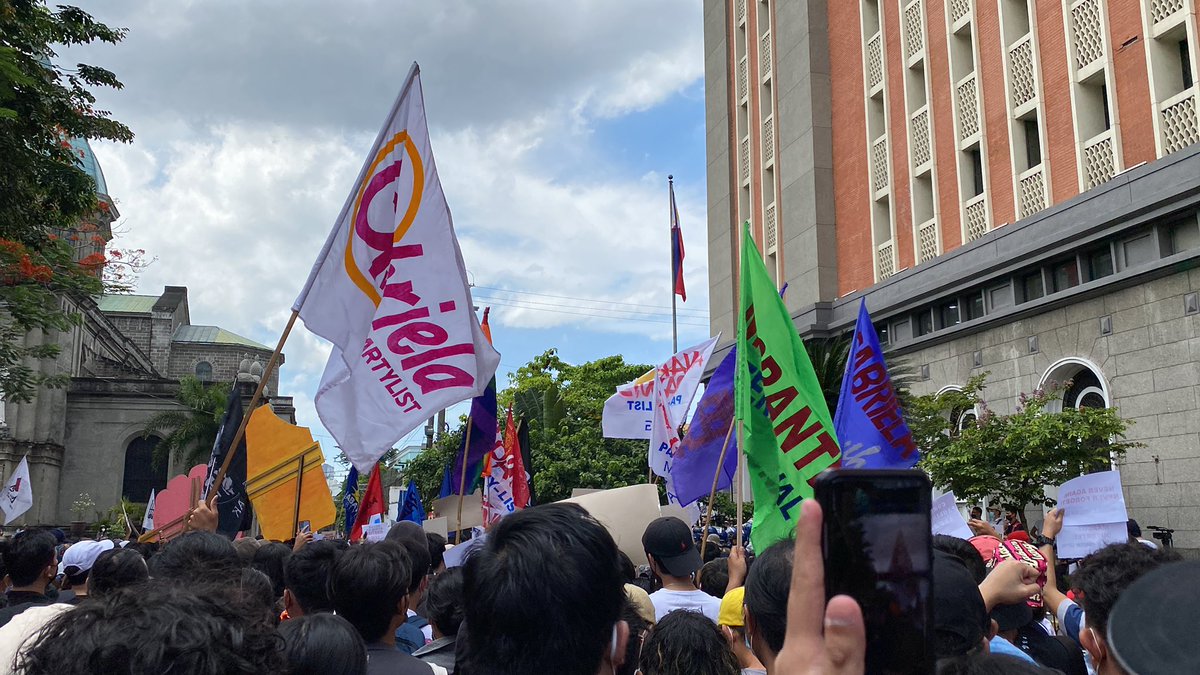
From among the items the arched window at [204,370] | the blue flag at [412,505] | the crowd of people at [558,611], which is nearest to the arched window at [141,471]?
the arched window at [204,370]

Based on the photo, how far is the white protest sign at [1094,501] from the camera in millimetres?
5070

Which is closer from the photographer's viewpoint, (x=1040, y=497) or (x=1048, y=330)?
(x=1040, y=497)

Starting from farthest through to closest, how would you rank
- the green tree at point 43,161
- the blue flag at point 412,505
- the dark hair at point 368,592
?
the blue flag at point 412,505, the green tree at point 43,161, the dark hair at point 368,592

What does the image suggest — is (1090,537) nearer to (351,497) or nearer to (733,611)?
(733,611)

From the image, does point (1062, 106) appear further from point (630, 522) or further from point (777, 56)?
point (630, 522)

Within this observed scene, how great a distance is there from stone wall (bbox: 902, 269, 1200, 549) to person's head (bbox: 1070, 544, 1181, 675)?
1584cm

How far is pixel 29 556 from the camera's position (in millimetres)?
5191

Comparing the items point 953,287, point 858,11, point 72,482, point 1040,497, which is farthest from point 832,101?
point 72,482

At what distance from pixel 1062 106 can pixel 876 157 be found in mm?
7545

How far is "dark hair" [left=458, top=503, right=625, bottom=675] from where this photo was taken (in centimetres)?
209

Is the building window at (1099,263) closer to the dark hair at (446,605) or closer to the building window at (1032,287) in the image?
the building window at (1032,287)

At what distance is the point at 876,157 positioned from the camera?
28.0 m

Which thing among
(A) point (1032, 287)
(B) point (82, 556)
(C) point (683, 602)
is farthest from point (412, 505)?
(A) point (1032, 287)

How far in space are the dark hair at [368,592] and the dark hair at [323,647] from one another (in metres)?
0.78
